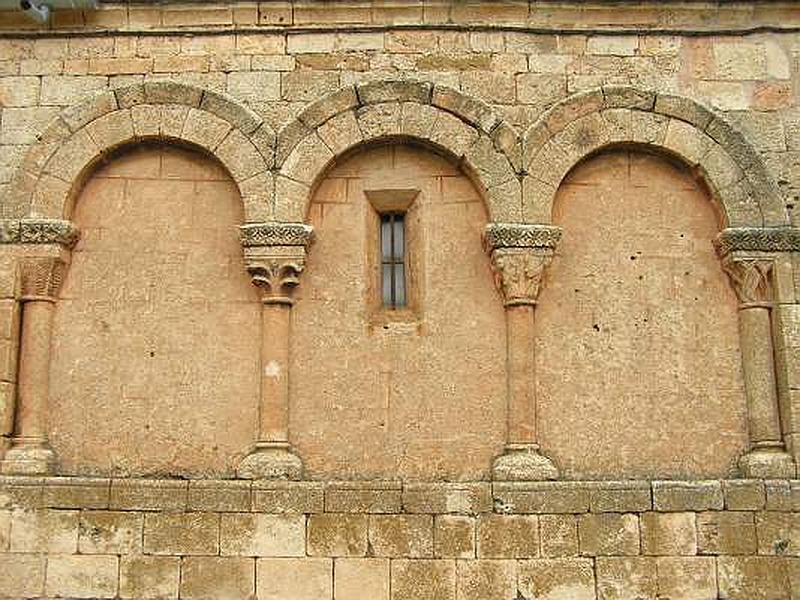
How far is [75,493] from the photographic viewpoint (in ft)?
27.1

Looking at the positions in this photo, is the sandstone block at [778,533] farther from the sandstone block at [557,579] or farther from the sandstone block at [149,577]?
the sandstone block at [149,577]

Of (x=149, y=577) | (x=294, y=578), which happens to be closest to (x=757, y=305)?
(x=294, y=578)

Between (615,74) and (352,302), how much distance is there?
3.37 metres

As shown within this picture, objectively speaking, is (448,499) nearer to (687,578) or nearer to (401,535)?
(401,535)

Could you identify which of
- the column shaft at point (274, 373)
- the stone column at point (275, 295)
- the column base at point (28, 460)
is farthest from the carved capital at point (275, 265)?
the column base at point (28, 460)

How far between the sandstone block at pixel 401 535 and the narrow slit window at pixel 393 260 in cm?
204

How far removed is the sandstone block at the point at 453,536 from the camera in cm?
808

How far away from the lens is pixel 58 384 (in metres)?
8.75

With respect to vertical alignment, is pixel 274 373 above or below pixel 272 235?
below

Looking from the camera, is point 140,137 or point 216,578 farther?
point 140,137

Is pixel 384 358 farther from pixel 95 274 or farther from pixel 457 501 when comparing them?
pixel 95 274

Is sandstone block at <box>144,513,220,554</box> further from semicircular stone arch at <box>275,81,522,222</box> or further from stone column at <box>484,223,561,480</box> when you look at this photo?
semicircular stone arch at <box>275,81,522,222</box>

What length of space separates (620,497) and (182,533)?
3773 millimetres

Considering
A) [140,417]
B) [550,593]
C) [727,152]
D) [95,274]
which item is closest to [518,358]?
[550,593]
